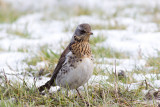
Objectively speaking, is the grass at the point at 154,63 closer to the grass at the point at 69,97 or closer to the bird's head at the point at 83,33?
the grass at the point at 69,97

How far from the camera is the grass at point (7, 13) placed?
1054cm

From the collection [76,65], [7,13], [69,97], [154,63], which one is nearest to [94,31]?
[154,63]

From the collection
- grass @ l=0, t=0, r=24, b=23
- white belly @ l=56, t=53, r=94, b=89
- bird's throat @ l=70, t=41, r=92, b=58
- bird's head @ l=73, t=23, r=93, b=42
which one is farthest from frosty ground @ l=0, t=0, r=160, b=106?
bird's head @ l=73, t=23, r=93, b=42

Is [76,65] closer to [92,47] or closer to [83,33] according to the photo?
[83,33]

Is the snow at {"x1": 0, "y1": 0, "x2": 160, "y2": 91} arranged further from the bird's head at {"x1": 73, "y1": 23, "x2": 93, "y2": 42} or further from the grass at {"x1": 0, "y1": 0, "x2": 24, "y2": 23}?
the bird's head at {"x1": 73, "y1": 23, "x2": 93, "y2": 42}

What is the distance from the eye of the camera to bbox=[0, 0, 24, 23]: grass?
1054 cm

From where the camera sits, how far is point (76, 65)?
4.15 m

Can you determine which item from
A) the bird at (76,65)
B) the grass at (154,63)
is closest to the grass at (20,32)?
the grass at (154,63)

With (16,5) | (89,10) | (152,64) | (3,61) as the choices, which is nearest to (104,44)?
(152,64)

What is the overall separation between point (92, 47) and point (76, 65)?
8.08ft

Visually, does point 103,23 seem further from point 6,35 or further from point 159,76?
point 159,76

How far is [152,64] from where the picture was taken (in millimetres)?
5555

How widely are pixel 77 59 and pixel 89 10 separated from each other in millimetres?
7128

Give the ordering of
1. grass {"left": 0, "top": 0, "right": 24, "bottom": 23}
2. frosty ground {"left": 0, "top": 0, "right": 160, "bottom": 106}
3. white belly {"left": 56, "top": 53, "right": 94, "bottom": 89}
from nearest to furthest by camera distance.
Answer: frosty ground {"left": 0, "top": 0, "right": 160, "bottom": 106} < white belly {"left": 56, "top": 53, "right": 94, "bottom": 89} < grass {"left": 0, "top": 0, "right": 24, "bottom": 23}
